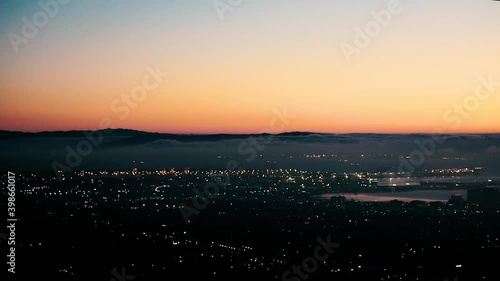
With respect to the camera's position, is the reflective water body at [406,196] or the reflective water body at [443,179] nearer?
the reflective water body at [406,196]

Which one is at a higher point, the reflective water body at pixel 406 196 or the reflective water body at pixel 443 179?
the reflective water body at pixel 443 179

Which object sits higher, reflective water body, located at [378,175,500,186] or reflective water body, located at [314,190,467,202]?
reflective water body, located at [378,175,500,186]

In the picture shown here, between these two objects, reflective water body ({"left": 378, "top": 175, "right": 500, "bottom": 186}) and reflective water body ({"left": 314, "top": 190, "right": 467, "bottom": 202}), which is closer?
reflective water body ({"left": 314, "top": 190, "right": 467, "bottom": 202})

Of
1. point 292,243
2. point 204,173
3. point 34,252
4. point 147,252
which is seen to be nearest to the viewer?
point 34,252

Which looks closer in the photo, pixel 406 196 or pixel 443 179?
pixel 406 196

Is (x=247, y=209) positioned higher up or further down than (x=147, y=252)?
higher up

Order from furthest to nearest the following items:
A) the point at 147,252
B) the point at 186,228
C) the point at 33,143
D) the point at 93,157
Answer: the point at 93,157
the point at 186,228
the point at 33,143
the point at 147,252

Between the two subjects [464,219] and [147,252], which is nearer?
[147,252]


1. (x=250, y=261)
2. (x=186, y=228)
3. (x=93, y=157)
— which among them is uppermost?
(x=93, y=157)

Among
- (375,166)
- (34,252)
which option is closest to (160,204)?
(34,252)

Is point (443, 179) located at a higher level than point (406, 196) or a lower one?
higher

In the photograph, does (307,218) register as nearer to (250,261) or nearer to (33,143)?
(250,261)
